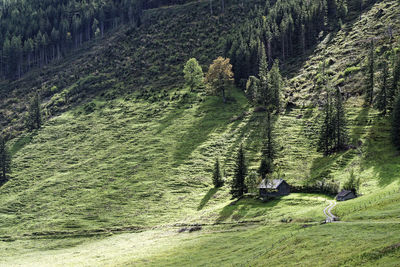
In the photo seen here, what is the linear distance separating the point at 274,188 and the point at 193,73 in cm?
9061

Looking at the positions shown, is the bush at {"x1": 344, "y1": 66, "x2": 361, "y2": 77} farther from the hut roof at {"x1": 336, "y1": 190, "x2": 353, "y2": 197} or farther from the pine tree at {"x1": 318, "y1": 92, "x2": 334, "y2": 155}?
the hut roof at {"x1": 336, "y1": 190, "x2": 353, "y2": 197}

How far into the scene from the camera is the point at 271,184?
84.0m

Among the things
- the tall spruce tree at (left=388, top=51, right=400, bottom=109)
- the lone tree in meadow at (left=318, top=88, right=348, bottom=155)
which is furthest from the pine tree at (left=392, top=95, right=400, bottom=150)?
the tall spruce tree at (left=388, top=51, right=400, bottom=109)

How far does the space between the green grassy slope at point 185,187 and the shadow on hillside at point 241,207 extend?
28 cm

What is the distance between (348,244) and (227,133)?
83.4 m

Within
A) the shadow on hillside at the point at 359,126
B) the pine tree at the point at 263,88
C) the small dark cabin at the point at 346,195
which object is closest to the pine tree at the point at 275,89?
the pine tree at the point at 263,88

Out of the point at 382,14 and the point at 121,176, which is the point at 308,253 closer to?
the point at 121,176

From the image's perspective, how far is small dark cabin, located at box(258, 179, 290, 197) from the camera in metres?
83.4

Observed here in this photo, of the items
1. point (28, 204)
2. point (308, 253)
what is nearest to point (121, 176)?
point (28, 204)

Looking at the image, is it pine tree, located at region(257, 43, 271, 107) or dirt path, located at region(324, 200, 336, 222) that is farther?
pine tree, located at region(257, 43, 271, 107)

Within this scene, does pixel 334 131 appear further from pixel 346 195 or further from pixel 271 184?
pixel 346 195

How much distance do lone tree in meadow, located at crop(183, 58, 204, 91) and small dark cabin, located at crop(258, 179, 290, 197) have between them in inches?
3328

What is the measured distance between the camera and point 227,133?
408 ft

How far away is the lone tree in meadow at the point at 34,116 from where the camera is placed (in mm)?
151375
